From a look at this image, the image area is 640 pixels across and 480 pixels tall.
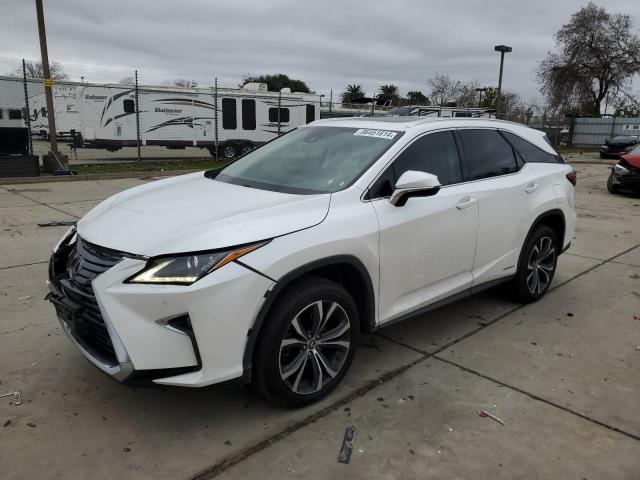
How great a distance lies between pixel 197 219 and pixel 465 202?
201cm

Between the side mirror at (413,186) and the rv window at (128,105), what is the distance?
674 inches

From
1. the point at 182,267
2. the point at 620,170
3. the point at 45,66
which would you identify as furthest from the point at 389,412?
the point at 45,66

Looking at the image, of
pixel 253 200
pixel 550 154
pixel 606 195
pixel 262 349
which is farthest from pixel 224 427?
pixel 606 195

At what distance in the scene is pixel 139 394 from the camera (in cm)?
325

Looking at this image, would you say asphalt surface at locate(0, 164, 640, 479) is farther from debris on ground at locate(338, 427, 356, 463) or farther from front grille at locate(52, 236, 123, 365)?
front grille at locate(52, 236, 123, 365)

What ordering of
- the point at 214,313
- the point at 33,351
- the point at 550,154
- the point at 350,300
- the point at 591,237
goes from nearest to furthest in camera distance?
the point at 214,313 < the point at 350,300 < the point at 33,351 < the point at 550,154 < the point at 591,237

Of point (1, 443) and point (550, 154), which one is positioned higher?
point (550, 154)

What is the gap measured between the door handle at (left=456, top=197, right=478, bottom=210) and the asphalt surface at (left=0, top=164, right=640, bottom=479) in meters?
1.06

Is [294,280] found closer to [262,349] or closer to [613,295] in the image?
[262,349]

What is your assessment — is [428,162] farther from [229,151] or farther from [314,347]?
Result: [229,151]

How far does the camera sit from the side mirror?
3.20m

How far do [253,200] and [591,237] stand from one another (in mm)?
6360

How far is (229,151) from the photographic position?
65.9 feet

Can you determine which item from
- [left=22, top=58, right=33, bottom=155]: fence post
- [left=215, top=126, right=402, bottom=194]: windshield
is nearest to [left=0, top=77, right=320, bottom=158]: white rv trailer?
[left=22, top=58, right=33, bottom=155]: fence post
